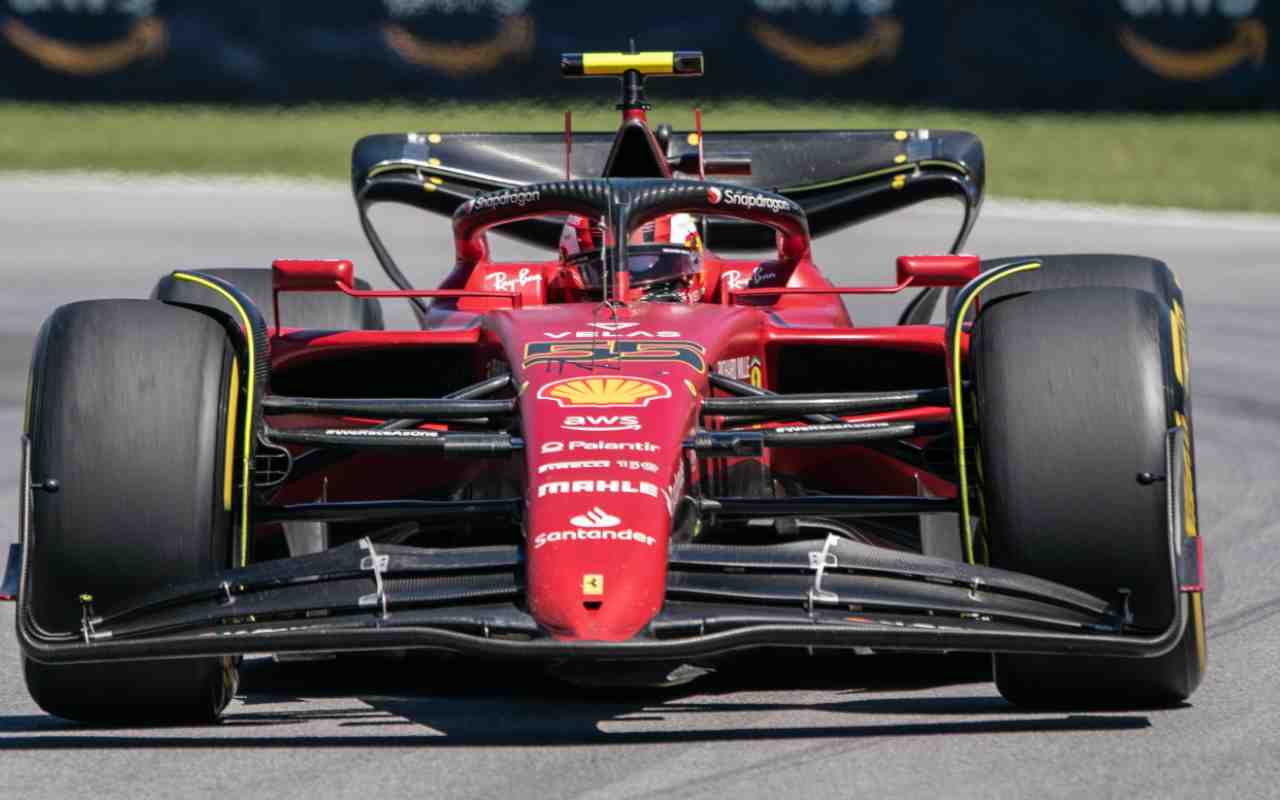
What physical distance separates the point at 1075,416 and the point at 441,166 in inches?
181

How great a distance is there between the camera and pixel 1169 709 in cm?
546

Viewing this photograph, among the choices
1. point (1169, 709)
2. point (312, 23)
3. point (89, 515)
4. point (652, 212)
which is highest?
point (312, 23)

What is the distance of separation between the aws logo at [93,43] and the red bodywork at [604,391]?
57.2ft

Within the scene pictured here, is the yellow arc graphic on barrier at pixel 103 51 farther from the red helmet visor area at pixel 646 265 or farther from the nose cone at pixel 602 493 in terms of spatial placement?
the nose cone at pixel 602 493

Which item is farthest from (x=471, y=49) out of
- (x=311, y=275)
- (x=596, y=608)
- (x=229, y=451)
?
(x=596, y=608)

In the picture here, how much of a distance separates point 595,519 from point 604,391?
1.73 ft

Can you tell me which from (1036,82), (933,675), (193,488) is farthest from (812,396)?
(1036,82)

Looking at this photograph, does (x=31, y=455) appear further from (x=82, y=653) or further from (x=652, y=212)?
(x=652, y=212)

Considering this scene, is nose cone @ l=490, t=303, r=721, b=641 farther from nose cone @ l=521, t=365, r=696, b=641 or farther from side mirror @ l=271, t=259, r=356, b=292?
side mirror @ l=271, t=259, r=356, b=292

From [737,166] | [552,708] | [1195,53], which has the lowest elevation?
[552,708]

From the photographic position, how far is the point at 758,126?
2108 centimetres

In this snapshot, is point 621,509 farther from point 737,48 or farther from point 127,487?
point 737,48

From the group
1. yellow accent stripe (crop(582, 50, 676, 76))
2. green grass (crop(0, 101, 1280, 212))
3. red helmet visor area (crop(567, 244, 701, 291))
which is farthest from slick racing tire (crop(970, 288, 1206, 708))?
green grass (crop(0, 101, 1280, 212))

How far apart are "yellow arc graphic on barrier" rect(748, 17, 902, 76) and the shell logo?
18.6 metres
